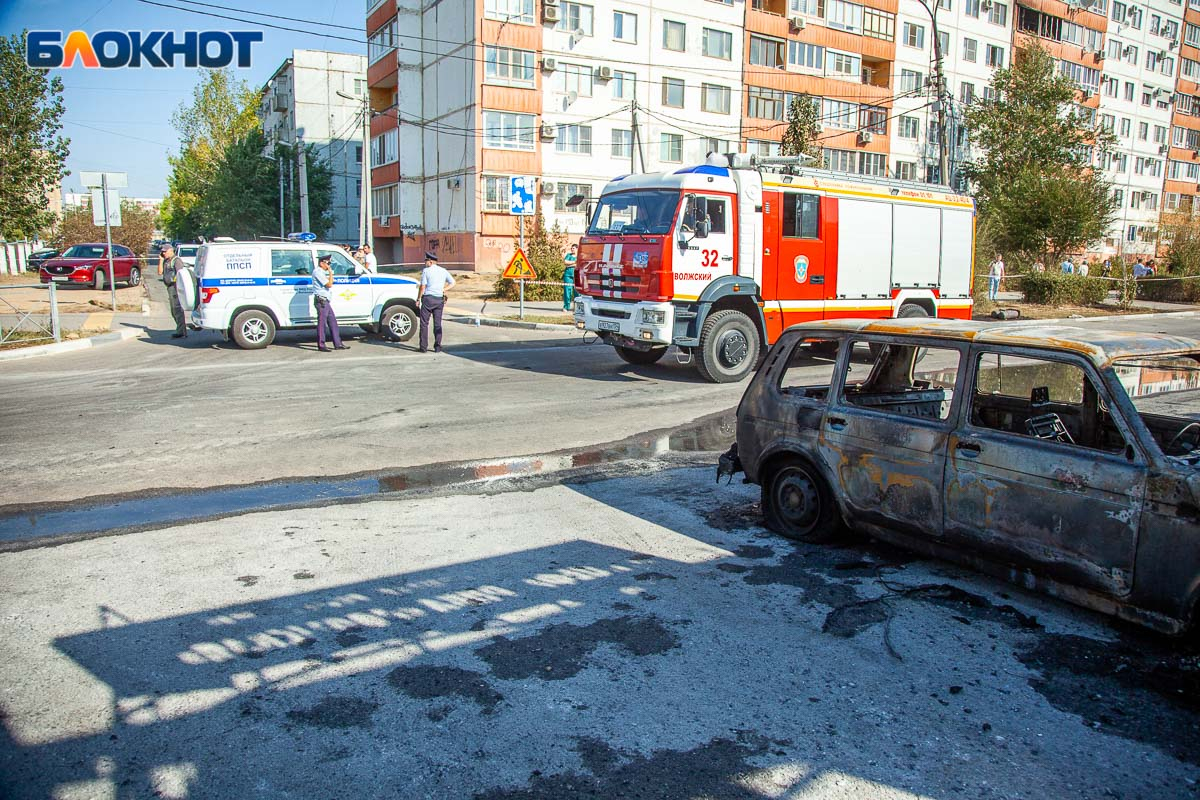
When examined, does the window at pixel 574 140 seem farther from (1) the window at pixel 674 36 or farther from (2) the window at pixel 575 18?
(1) the window at pixel 674 36

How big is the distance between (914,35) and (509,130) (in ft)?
93.7

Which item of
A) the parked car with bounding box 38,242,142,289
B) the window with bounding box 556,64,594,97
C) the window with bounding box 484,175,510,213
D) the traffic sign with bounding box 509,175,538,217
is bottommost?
the parked car with bounding box 38,242,142,289

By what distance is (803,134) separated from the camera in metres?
41.2

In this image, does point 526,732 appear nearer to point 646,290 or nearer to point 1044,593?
point 1044,593

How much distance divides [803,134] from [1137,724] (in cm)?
4133

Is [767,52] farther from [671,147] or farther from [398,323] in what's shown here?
[398,323]

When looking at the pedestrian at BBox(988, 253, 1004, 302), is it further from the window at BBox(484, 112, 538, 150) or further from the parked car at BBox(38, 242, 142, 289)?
the parked car at BBox(38, 242, 142, 289)

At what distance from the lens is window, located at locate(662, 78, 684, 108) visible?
41688 millimetres

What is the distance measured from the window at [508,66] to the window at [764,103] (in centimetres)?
1276

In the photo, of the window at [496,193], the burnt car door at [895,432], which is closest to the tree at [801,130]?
the window at [496,193]

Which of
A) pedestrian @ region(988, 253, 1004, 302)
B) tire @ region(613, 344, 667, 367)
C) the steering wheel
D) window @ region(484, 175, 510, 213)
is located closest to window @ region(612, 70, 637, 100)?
window @ region(484, 175, 510, 213)

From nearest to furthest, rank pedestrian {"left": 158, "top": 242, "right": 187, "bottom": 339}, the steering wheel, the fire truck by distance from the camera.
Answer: the steering wheel < the fire truck < pedestrian {"left": 158, "top": 242, "right": 187, "bottom": 339}

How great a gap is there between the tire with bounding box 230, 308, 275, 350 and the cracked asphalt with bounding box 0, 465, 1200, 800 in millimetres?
10702

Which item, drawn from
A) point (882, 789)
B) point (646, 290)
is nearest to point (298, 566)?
point (882, 789)
